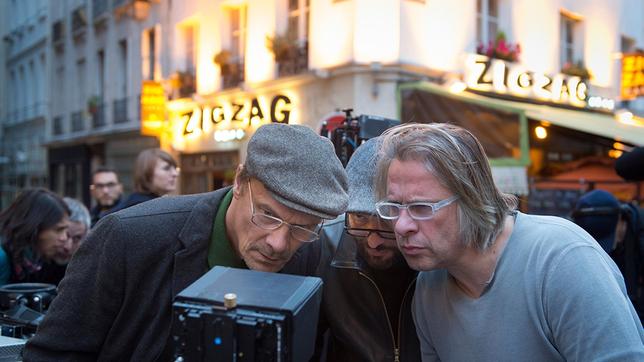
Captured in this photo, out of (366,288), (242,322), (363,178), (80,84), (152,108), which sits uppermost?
(80,84)

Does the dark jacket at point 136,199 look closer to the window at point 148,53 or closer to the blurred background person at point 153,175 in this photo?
the blurred background person at point 153,175

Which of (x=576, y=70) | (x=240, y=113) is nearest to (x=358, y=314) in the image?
(x=240, y=113)

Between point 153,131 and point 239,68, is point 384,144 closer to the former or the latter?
point 239,68

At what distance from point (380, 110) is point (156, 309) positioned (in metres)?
7.71

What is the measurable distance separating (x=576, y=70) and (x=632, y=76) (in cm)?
120

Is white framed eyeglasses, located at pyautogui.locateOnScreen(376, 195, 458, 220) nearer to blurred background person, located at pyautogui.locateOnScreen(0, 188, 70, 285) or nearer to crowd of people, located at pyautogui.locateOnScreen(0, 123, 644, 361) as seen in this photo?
crowd of people, located at pyautogui.locateOnScreen(0, 123, 644, 361)

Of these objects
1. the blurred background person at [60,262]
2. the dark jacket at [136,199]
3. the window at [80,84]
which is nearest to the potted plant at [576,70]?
the dark jacket at [136,199]

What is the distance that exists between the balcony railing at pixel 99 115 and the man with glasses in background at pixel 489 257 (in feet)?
56.0

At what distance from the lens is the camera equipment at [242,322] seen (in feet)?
4.46

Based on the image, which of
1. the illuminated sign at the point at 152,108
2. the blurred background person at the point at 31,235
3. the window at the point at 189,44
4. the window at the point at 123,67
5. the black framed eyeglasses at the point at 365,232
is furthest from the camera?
the window at the point at 123,67

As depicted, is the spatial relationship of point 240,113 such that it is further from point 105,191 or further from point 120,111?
point 120,111

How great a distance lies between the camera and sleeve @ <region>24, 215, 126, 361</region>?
72.4 inches

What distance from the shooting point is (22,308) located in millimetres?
2463

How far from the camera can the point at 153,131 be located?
1369cm
